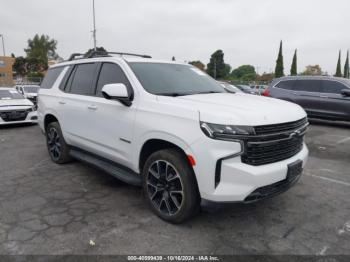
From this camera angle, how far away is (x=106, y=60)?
4031 millimetres

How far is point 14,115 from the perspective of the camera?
941 centimetres

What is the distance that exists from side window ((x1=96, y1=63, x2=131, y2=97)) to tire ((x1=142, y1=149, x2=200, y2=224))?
1.05m

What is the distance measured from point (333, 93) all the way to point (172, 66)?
Result: 24.7 feet

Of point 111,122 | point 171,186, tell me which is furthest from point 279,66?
point 171,186

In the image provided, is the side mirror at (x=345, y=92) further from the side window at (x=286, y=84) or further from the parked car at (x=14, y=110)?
the parked car at (x=14, y=110)

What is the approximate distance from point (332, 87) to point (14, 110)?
10682 mm

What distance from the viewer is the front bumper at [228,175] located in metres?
2.54

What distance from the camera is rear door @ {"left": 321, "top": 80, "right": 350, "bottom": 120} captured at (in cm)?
921

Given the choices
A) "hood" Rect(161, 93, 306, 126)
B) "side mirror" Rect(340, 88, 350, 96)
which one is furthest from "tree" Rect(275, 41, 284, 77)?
"hood" Rect(161, 93, 306, 126)

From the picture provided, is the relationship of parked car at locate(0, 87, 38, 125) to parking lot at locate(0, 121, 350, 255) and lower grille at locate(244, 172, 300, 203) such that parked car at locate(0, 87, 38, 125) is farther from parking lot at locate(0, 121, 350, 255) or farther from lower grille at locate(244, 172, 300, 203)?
lower grille at locate(244, 172, 300, 203)

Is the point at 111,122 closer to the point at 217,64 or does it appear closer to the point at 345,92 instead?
the point at 345,92

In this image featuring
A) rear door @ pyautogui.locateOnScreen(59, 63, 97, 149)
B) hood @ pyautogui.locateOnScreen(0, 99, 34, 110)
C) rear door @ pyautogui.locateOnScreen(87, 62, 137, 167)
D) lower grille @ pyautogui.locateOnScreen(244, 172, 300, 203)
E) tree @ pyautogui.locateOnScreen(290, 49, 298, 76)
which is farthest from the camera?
tree @ pyautogui.locateOnScreen(290, 49, 298, 76)

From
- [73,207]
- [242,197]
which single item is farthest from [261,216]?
[73,207]

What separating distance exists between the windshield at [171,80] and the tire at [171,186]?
829 millimetres
